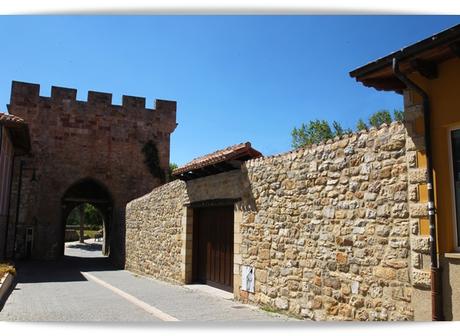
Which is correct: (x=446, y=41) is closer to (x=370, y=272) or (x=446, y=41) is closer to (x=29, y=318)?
(x=370, y=272)

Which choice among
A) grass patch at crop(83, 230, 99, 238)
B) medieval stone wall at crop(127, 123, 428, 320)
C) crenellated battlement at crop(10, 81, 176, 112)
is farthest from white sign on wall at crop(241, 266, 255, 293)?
grass patch at crop(83, 230, 99, 238)

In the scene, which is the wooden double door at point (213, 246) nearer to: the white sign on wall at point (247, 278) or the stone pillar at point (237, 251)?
the stone pillar at point (237, 251)

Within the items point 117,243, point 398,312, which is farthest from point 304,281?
point 117,243

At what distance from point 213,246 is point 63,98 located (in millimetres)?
14199

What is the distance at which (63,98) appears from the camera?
2114 cm

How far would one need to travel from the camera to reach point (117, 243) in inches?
758

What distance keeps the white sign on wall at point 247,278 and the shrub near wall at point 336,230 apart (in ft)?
0.40

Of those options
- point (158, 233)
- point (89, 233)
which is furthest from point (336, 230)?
point (89, 233)

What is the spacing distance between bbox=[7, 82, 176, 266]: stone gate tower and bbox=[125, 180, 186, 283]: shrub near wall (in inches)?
120

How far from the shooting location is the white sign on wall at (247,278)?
796 cm

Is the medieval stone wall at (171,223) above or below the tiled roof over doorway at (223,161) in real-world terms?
below

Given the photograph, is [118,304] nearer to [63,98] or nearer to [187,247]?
[187,247]

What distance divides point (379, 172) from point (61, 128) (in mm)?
18353

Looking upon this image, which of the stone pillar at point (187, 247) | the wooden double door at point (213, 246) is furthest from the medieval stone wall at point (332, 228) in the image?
the stone pillar at point (187, 247)
